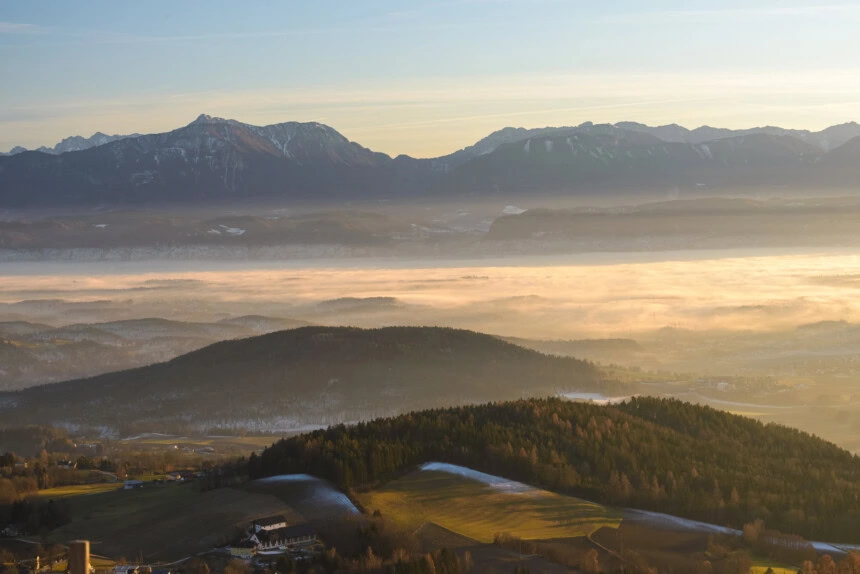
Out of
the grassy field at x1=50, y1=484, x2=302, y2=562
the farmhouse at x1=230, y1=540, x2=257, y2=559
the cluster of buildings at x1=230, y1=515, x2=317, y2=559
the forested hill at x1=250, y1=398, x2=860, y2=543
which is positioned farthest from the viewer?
the forested hill at x1=250, y1=398, x2=860, y2=543

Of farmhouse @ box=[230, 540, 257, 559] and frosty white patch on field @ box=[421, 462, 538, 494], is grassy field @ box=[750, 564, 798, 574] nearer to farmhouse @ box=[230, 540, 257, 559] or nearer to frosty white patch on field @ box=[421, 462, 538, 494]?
frosty white patch on field @ box=[421, 462, 538, 494]

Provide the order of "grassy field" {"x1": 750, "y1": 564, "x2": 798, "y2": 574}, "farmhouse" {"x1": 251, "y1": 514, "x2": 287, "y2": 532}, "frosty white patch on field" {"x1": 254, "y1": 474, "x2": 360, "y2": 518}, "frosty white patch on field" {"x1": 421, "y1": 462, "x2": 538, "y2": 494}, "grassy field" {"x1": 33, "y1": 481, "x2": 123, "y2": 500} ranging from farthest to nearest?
"grassy field" {"x1": 33, "y1": 481, "x2": 123, "y2": 500}, "frosty white patch on field" {"x1": 421, "y1": 462, "x2": 538, "y2": 494}, "frosty white patch on field" {"x1": 254, "y1": 474, "x2": 360, "y2": 518}, "farmhouse" {"x1": 251, "y1": 514, "x2": 287, "y2": 532}, "grassy field" {"x1": 750, "y1": 564, "x2": 798, "y2": 574}

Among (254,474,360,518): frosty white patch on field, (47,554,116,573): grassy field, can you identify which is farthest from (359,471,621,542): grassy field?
(47,554,116,573): grassy field

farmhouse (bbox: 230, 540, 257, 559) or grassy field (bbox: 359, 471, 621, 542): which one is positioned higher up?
farmhouse (bbox: 230, 540, 257, 559)

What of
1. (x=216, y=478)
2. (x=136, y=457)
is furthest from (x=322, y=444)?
(x=136, y=457)

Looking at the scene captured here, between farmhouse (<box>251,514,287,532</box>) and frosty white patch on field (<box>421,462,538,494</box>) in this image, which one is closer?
farmhouse (<box>251,514,287,532</box>)

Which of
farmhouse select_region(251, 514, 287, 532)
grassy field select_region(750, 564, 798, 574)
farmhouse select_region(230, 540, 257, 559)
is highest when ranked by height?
farmhouse select_region(251, 514, 287, 532)

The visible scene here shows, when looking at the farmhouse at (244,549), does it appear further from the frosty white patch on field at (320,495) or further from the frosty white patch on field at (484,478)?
the frosty white patch on field at (484,478)
